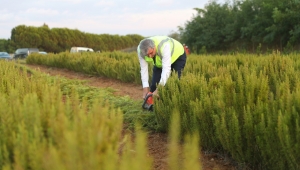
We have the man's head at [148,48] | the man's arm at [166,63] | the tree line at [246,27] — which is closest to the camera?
the man's head at [148,48]

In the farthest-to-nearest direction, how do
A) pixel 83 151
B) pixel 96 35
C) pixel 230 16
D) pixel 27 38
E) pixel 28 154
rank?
pixel 96 35 → pixel 27 38 → pixel 230 16 → pixel 28 154 → pixel 83 151

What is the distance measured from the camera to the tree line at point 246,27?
57.0ft

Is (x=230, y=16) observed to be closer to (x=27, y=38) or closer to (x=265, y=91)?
(x=265, y=91)

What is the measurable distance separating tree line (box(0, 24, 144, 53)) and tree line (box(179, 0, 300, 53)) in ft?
61.5

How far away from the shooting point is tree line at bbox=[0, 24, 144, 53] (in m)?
38.8

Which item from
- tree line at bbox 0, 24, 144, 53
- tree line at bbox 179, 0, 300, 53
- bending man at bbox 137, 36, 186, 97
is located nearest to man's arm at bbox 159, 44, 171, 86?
bending man at bbox 137, 36, 186, 97

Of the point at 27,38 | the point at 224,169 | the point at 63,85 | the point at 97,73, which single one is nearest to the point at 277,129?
the point at 224,169

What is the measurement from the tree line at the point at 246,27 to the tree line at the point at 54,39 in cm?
1874

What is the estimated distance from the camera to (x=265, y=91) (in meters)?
3.42

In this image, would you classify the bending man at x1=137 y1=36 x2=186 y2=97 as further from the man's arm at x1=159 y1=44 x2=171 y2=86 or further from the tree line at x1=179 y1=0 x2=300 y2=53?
the tree line at x1=179 y1=0 x2=300 y2=53

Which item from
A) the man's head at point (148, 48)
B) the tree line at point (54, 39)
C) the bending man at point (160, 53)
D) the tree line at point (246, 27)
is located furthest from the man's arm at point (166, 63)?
the tree line at point (54, 39)

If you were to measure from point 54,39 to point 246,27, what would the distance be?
25.5 m

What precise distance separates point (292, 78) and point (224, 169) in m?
1.50

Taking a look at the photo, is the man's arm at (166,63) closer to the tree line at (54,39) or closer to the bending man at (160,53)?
the bending man at (160,53)
